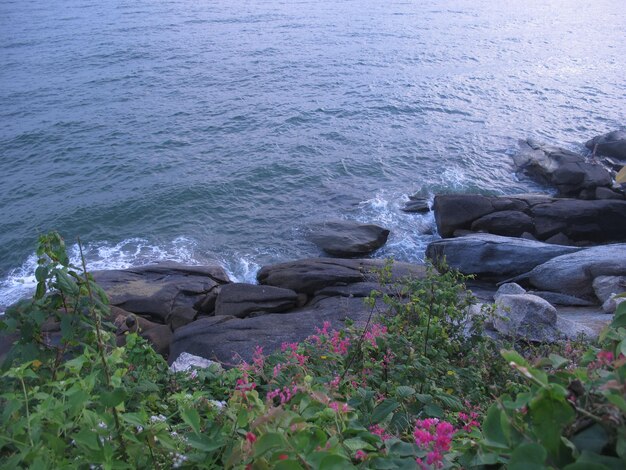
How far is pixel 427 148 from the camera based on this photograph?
22.0 metres

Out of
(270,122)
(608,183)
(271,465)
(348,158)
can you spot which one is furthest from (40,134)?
(271,465)

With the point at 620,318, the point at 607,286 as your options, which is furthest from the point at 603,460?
the point at 607,286

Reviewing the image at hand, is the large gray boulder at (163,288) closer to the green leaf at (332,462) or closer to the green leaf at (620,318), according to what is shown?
the green leaf at (332,462)

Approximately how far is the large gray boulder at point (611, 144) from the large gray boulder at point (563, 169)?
6.53 ft

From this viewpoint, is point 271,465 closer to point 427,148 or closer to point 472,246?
point 472,246

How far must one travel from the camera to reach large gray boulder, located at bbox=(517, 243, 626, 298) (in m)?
11.0

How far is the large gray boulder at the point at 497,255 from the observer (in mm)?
12586

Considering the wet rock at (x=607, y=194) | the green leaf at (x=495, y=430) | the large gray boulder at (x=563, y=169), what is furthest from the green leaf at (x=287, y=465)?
the large gray boulder at (x=563, y=169)

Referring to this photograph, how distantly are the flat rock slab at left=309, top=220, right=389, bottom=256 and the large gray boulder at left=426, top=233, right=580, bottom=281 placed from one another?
2.43m

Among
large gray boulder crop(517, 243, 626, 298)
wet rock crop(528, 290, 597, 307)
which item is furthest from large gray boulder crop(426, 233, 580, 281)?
wet rock crop(528, 290, 597, 307)

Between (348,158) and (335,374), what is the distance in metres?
17.3

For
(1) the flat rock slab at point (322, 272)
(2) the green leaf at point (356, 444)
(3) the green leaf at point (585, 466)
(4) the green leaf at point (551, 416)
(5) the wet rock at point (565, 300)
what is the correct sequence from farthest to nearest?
(1) the flat rock slab at point (322, 272) → (5) the wet rock at point (565, 300) → (2) the green leaf at point (356, 444) → (4) the green leaf at point (551, 416) → (3) the green leaf at point (585, 466)

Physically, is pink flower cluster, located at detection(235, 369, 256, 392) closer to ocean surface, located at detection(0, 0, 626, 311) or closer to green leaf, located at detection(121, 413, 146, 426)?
green leaf, located at detection(121, 413, 146, 426)

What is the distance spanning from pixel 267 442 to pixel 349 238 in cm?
1373
